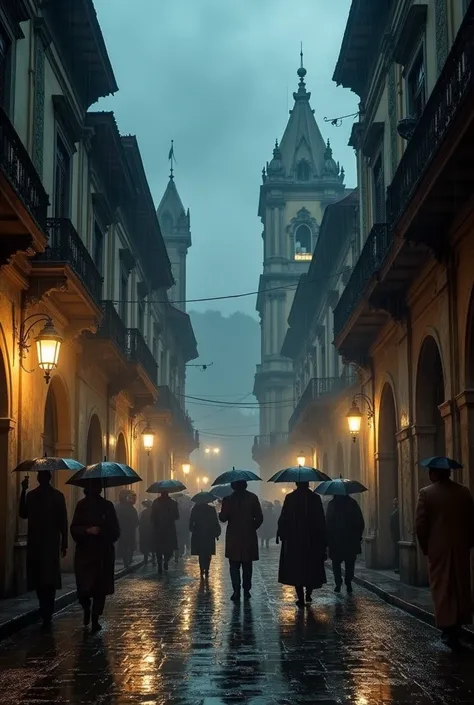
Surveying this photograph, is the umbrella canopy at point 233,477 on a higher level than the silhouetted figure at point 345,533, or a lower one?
higher

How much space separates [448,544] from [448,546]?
0.02 m

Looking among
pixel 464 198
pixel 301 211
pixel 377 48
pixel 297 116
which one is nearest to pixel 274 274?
pixel 301 211

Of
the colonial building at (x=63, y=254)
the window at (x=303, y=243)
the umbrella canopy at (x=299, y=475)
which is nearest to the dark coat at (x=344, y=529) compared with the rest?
the umbrella canopy at (x=299, y=475)

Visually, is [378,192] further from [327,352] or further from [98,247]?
[327,352]

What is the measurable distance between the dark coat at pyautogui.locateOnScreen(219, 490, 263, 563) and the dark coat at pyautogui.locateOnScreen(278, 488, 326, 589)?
0.58m

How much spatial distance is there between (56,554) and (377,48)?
12.9 metres

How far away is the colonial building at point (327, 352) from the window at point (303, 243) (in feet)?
61.9

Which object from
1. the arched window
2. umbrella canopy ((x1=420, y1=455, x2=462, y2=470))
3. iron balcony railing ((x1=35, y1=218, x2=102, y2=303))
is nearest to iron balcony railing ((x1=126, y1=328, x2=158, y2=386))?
iron balcony railing ((x1=35, y1=218, x2=102, y2=303))

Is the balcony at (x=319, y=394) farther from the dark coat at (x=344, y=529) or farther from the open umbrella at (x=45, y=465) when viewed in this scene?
Result: the open umbrella at (x=45, y=465)

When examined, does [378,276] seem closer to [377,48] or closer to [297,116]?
[377,48]

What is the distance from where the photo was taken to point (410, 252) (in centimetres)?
1572

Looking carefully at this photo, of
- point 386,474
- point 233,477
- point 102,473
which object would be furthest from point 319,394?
point 102,473

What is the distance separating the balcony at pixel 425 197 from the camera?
11.2 metres

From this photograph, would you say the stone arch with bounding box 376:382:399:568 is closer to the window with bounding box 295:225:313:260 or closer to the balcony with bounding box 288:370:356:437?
the balcony with bounding box 288:370:356:437
